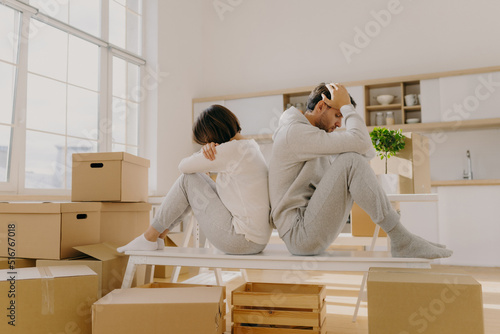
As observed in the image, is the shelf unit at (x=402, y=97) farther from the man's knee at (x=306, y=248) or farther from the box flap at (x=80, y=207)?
the man's knee at (x=306, y=248)

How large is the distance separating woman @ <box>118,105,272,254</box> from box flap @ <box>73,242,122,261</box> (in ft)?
0.50

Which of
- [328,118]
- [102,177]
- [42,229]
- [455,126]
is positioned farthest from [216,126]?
[455,126]

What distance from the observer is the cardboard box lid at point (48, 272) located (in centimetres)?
168

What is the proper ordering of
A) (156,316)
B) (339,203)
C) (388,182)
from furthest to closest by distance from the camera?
(388,182) → (339,203) → (156,316)

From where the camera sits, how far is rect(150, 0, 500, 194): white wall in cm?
453

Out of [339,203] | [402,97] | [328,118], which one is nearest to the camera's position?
[339,203]

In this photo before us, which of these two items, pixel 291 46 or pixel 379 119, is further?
pixel 291 46

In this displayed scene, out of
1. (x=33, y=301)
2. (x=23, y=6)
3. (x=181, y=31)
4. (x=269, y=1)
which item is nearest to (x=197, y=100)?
(x=181, y=31)

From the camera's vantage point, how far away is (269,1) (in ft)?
17.5

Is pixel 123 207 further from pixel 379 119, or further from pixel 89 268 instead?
pixel 379 119

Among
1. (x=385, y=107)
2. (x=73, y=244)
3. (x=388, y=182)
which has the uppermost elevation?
(x=385, y=107)

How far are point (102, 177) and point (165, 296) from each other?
922 mm

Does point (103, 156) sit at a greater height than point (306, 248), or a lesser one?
greater

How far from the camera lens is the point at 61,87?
12.0 ft
